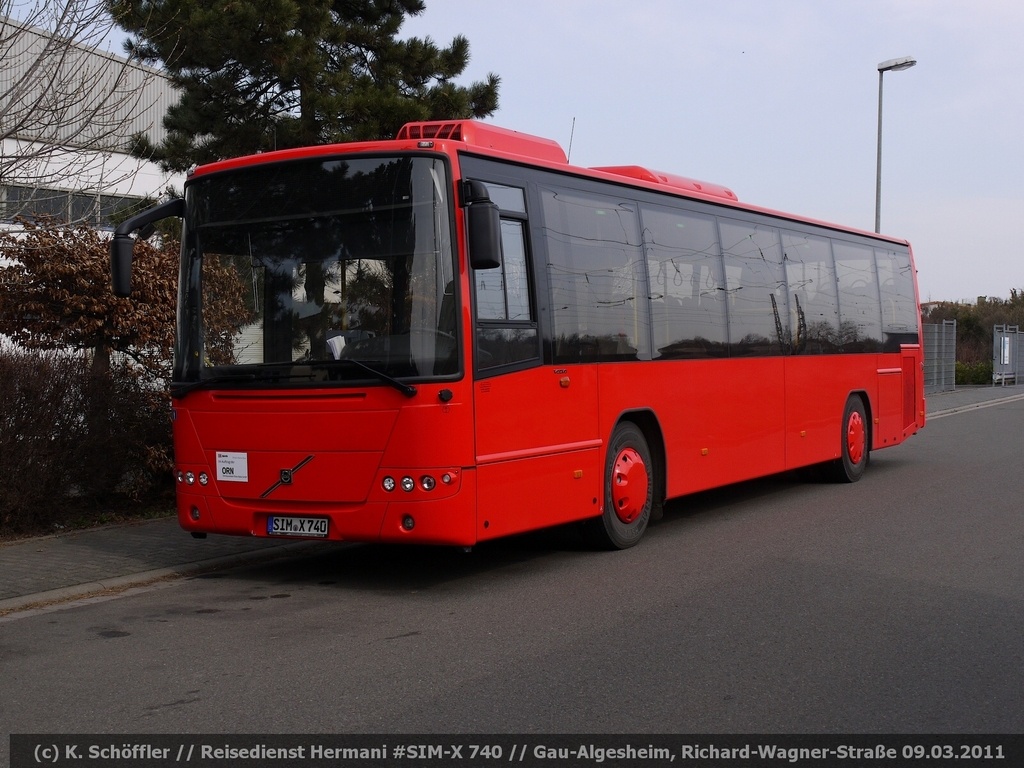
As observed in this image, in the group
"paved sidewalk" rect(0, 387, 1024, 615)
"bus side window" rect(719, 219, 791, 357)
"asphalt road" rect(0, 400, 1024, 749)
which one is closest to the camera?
"asphalt road" rect(0, 400, 1024, 749)

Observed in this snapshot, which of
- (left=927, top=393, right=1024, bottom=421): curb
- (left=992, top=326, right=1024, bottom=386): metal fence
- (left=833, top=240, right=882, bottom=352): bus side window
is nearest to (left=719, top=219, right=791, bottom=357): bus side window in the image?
(left=833, top=240, right=882, bottom=352): bus side window

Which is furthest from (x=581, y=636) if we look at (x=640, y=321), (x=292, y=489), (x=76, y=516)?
(x=76, y=516)

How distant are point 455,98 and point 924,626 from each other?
1174 centimetres

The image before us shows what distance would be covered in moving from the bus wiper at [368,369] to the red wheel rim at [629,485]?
2.55m

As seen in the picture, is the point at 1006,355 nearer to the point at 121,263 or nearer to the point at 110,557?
the point at 110,557

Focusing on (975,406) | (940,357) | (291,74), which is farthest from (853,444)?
(940,357)

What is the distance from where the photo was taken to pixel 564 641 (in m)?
6.90

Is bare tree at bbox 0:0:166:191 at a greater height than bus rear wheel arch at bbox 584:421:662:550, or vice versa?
bare tree at bbox 0:0:166:191

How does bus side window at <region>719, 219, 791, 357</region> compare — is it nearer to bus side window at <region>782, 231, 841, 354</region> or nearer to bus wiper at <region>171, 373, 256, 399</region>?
bus side window at <region>782, 231, 841, 354</region>

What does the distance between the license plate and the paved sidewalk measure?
3.81ft

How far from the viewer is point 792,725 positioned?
17.2ft

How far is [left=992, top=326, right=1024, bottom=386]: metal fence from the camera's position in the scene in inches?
1811

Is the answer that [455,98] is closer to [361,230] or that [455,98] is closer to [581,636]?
[361,230]

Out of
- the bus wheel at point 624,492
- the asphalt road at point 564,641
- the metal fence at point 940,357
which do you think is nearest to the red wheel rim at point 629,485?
the bus wheel at point 624,492
